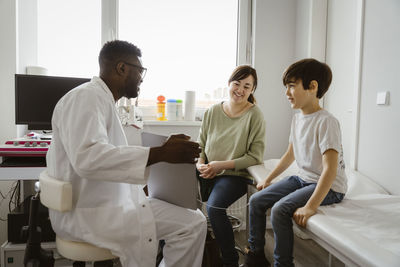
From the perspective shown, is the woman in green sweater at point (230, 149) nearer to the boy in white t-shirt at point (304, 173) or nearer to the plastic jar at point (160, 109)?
the boy in white t-shirt at point (304, 173)

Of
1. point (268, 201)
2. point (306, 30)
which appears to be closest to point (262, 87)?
point (306, 30)

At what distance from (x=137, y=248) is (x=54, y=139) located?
50 cm

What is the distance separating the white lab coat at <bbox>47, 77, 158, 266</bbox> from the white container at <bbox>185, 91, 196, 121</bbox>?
1310mm

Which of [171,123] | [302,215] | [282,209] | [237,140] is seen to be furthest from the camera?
[171,123]

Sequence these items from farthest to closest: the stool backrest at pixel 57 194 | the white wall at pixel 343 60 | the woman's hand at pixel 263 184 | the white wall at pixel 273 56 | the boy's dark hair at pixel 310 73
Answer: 1. the white wall at pixel 273 56
2. the white wall at pixel 343 60
3. the woman's hand at pixel 263 184
4. the boy's dark hair at pixel 310 73
5. the stool backrest at pixel 57 194

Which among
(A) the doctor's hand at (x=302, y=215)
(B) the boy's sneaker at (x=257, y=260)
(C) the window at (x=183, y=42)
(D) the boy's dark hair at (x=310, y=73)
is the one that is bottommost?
(B) the boy's sneaker at (x=257, y=260)

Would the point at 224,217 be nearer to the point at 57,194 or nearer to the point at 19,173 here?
the point at 57,194

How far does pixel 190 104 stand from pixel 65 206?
1596 millimetres

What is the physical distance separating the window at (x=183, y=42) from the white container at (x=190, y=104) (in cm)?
16

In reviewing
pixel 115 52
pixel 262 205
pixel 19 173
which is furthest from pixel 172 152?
pixel 19 173

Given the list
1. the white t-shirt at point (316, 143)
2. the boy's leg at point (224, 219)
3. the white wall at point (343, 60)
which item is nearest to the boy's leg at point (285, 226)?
the white t-shirt at point (316, 143)

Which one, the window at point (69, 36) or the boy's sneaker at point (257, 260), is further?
the window at point (69, 36)

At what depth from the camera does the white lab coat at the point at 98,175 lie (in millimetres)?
901

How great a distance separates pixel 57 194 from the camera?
897 mm
